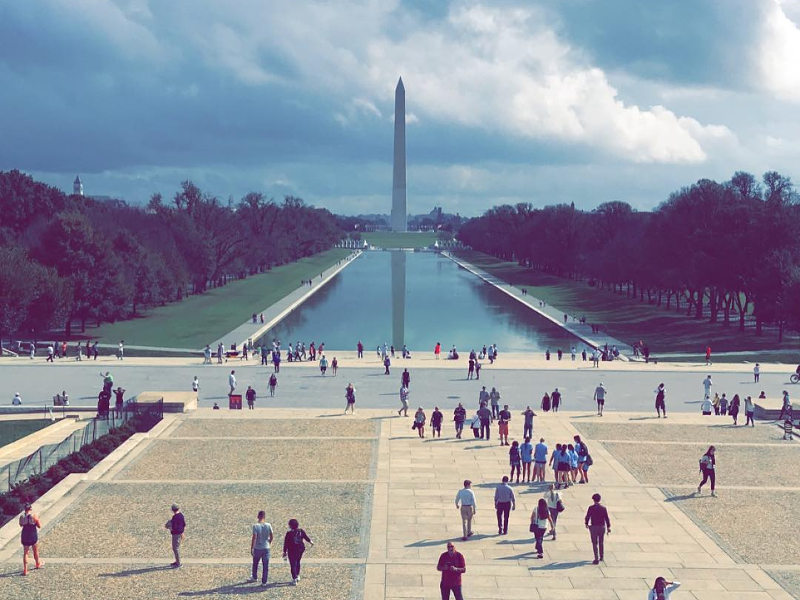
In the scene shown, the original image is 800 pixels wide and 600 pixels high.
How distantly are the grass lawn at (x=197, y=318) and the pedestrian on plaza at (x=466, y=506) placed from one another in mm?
41985

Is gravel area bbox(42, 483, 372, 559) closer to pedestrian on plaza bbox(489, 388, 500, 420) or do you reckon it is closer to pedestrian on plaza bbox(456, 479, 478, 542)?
pedestrian on plaza bbox(456, 479, 478, 542)

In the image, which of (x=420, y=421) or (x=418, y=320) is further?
(x=418, y=320)

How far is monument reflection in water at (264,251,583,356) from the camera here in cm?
6334

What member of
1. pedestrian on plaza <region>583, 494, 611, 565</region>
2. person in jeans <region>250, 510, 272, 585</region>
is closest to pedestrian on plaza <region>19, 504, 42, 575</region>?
person in jeans <region>250, 510, 272, 585</region>

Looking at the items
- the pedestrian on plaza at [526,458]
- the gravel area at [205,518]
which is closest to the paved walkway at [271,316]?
the gravel area at [205,518]

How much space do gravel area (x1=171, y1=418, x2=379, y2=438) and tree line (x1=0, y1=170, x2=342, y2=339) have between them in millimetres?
30700

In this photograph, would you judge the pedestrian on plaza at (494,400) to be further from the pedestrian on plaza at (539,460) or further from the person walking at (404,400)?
the pedestrian on plaza at (539,460)

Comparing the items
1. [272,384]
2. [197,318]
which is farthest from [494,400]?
[197,318]

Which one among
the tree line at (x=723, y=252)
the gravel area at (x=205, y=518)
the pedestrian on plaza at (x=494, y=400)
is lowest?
the gravel area at (x=205, y=518)

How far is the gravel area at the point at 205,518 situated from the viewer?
17.5 m

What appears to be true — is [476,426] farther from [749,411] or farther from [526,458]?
[749,411]

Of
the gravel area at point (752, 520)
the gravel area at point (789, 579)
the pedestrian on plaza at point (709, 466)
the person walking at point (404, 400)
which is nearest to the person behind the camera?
the gravel area at point (789, 579)

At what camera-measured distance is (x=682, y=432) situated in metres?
29.7

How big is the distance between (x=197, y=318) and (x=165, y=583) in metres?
60.6
